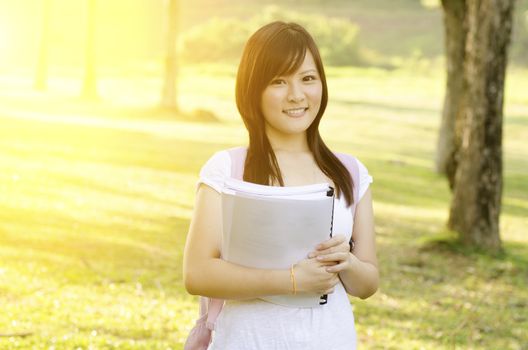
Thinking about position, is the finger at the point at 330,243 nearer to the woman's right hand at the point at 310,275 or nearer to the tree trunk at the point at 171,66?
the woman's right hand at the point at 310,275

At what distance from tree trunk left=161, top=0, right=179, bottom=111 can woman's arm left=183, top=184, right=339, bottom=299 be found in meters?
28.8

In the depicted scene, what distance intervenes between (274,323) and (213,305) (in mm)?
226

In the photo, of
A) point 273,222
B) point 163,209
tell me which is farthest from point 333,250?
point 163,209

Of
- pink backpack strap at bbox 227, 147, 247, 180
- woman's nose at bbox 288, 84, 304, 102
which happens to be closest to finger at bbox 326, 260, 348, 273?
pink backpack strap at bbox 227, 147, 247, 180

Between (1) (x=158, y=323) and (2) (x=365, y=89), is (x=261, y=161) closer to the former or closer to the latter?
(1) (x=158, y=323)

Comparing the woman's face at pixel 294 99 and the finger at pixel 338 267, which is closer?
the finger at pixel 338 267

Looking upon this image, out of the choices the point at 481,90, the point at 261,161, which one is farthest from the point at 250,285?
the point at 481,90

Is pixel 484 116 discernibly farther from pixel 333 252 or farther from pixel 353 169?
pixel 333 252

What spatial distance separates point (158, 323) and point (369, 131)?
75.4 ft

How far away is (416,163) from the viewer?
21844 millimetres

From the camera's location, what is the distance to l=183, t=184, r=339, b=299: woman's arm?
279 cm

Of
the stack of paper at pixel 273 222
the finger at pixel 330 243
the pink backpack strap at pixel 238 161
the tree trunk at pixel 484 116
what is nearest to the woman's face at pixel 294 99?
the pink backpack strap at pixel 238 161

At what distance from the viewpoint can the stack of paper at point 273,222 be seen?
274 centimetres

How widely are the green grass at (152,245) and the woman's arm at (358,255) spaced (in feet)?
11.4
